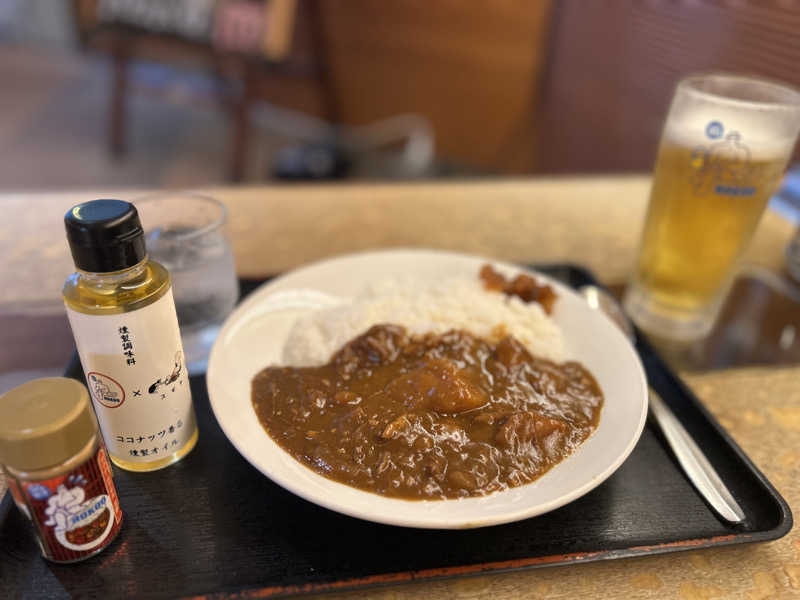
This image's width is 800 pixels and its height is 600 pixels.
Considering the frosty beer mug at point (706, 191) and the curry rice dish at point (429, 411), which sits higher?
the frosty beer mug at point (706, 191)

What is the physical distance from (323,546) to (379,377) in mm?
337

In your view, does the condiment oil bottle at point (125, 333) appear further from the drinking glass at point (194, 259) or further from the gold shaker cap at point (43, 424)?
the drinking glass at point (194, 259)

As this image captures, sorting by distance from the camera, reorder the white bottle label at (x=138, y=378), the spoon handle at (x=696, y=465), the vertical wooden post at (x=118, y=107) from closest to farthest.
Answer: the white bottle label at (x=138, y=378) → the spoon handle at (x=696, y=465) → the vertical wooden post at (x=118, y=107)

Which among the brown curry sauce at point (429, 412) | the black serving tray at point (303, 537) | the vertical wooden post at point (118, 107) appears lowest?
the vertical wooden post at point (118, 107)

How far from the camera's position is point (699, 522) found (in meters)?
0.94

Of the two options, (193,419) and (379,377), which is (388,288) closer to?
(379,377)

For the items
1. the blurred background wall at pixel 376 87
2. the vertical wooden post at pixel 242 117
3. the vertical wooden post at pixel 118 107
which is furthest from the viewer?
the vertical wooden post at pixel 118 107

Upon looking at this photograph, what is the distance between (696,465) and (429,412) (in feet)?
1.57

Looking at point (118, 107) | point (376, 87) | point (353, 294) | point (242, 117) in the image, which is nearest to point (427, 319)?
point (353, 294)

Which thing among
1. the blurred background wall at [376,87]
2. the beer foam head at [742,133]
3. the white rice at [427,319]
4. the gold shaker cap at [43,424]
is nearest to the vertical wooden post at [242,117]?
the blurred background wall at [376,87]

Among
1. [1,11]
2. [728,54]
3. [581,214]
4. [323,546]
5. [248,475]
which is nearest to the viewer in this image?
[323,546]

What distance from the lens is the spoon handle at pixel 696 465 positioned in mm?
959

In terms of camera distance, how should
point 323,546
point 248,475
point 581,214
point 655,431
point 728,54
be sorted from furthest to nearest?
point 728,54 → point 581,214 → point 655,431 → point 248,475 → point 323,546

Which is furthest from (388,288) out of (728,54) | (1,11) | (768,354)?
(1,11)
